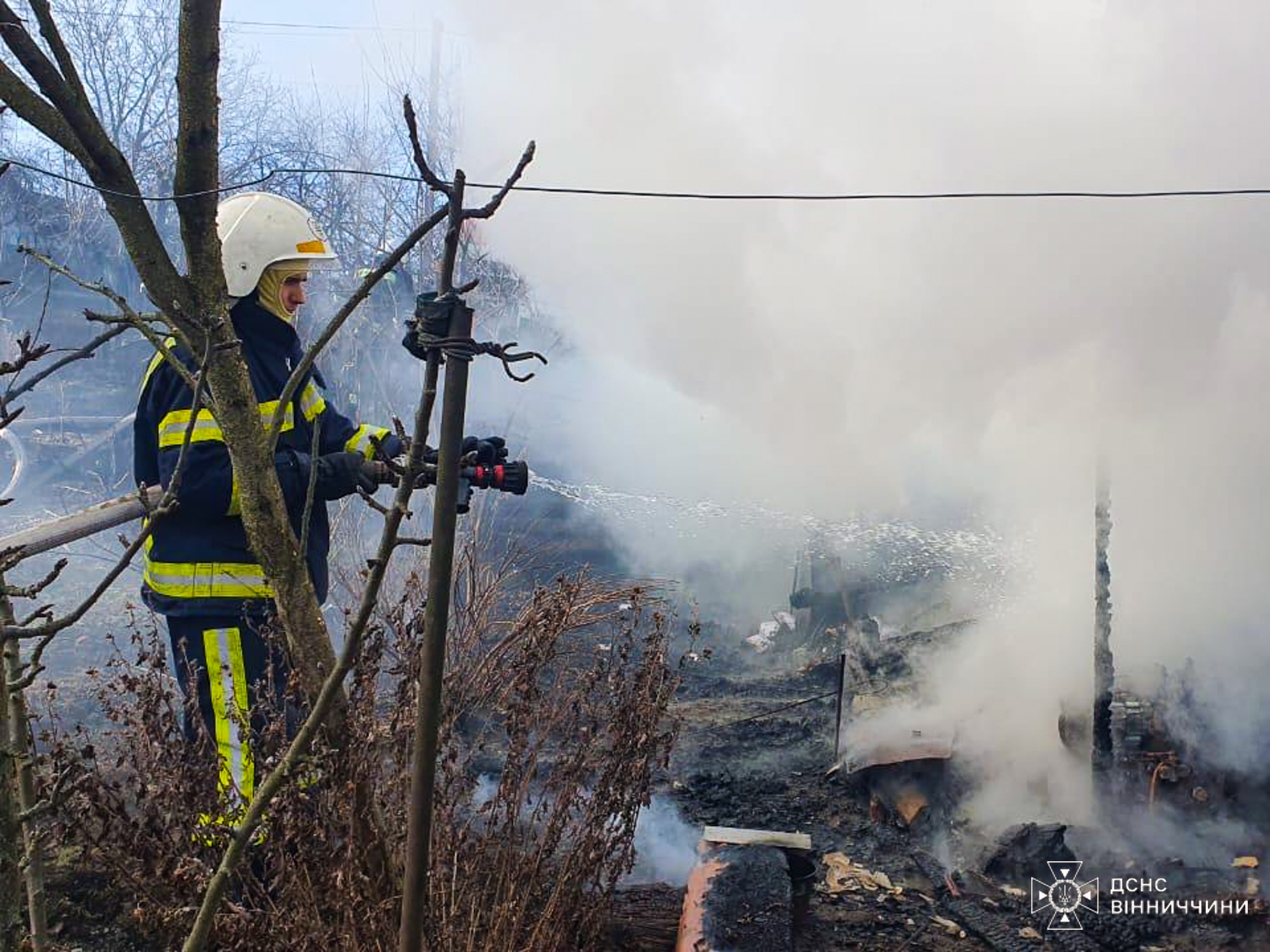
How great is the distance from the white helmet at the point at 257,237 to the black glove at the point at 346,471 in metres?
0.73

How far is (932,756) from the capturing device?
4773 millimetres

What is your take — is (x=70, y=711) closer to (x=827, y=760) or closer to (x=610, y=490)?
(x=827, y=760)

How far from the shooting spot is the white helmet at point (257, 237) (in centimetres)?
329

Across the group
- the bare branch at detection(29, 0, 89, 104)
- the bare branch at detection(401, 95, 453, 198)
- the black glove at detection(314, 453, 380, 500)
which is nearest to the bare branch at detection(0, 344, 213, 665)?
the bare branch at detection(401, 95, 453, 198)

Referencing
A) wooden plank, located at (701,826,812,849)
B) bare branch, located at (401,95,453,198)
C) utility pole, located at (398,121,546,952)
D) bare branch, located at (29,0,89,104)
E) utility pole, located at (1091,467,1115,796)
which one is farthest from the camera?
utility pole, located at (1091,467,1115,796)

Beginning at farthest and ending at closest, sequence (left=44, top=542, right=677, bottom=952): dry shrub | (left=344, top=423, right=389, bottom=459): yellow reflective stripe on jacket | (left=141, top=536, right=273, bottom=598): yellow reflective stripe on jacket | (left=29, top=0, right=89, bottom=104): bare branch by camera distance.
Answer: (left=344, top=423, right=389, bottom=459): yellow reflective stripe on jacket → (left=141, top=536, right=273, bottom=598): yellow reflective stripe on jacket → (left=44, top=542, right=677, bottom=952): dry shrub → (left=29, top=0, right=89, bottom=104): bare branch

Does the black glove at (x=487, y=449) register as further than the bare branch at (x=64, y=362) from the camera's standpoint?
Yes

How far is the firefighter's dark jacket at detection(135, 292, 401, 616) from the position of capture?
2.96 m

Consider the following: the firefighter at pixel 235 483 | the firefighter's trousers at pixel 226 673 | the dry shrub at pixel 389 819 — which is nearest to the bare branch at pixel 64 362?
the dry shrub at pixel 389 819

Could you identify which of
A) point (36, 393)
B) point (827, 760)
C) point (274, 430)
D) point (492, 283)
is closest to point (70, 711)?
point (827, 760)

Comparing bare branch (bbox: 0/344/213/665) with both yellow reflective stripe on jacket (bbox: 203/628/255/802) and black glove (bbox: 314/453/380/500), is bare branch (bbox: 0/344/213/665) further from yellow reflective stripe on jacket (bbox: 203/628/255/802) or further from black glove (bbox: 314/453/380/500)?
yellow reflective stripe on jacket (bbox: 203/628/255/802)

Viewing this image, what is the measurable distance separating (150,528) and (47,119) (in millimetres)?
965

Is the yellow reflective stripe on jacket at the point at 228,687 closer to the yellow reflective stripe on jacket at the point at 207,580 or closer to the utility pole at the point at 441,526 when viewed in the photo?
the yellow reflective stripe on jacket at the point at 207,580

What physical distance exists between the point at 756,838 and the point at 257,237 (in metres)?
2.70
